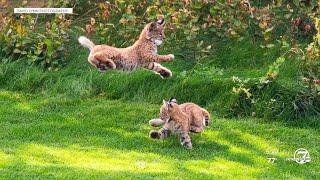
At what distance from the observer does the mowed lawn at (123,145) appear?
29.3 ft

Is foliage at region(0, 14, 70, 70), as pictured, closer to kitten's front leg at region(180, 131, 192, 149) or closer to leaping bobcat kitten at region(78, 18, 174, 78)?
kitten's front leg at region(180, 131, 192, 149)

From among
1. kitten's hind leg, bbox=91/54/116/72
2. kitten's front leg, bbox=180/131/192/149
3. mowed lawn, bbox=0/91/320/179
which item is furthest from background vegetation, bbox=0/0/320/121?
kitten's hind leg, bbox=91/54/116/72

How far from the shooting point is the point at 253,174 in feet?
29.4

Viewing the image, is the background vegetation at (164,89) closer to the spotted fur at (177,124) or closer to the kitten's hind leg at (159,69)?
the spotted fur at (177,124)

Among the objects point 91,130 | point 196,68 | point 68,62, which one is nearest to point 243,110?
point 196,68

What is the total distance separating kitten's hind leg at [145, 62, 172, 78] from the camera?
7.80 metres

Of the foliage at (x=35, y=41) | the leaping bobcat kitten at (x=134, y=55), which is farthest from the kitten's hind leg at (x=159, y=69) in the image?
the foliage at (x=35, y=41)

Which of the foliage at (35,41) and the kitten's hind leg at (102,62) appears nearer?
the kitten's hind leg at (102,62)

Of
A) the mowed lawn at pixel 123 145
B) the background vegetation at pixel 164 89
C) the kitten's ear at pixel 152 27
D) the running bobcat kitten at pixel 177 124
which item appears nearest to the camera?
the kitten's ear at pixel 152 27

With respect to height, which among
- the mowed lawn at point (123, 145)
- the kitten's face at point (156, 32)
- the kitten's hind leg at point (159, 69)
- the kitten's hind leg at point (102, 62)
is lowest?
the mowed lawn at point (123, 145)

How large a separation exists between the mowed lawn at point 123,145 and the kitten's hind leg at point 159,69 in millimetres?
1234

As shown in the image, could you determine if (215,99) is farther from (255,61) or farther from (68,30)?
(68,30)

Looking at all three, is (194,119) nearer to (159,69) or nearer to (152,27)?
(152,27)

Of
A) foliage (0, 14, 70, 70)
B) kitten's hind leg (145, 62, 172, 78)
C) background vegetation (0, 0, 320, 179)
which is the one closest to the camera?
kitten's hind leg (145, 62, 172, 78)
